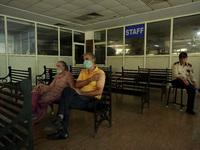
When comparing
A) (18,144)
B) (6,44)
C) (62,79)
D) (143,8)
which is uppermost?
(143,8)

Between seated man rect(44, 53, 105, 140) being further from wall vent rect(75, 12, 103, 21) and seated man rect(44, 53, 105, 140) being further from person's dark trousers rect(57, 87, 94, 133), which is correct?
wall vent rect(75, 12, 103, 21)

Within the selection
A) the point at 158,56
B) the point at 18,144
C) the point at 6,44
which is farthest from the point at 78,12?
the point at 18,144

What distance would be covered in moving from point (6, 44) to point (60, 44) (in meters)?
2.48

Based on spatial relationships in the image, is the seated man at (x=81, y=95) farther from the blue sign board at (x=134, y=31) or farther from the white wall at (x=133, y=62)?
the blue sign board at (x=134, y=31)

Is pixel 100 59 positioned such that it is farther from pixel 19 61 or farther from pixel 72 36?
pixel 19 61

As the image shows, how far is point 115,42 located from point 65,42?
268 cm

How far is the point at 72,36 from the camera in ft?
26.3

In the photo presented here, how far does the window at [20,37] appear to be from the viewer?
19.0 feet

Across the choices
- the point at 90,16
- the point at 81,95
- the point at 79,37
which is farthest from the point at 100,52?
the point at 81,95

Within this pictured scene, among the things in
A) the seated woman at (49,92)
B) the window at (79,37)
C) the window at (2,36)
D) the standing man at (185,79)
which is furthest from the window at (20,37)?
the standing man at (185,79)

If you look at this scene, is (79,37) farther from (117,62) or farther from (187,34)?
(187,34)

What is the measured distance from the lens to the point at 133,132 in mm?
2152

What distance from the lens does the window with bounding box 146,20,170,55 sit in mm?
5871

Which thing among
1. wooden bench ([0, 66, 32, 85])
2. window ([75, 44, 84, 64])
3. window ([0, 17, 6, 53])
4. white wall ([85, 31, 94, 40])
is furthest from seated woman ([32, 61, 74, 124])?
white wall ([85, 31, 94, 40])
